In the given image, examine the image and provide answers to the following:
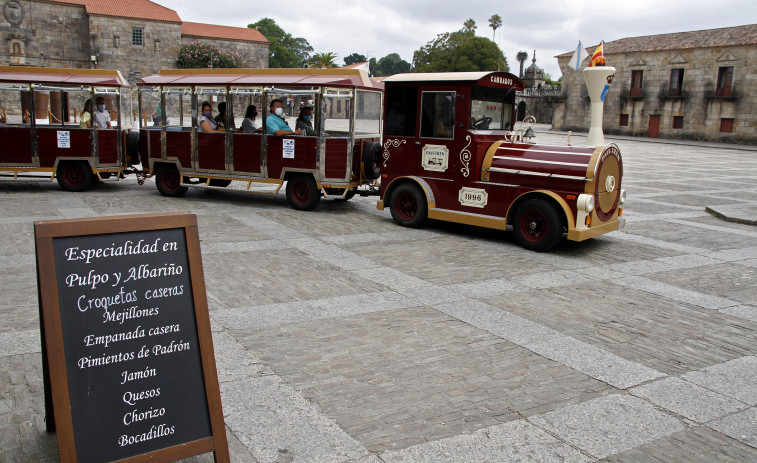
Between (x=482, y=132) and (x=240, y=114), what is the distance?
5.44m

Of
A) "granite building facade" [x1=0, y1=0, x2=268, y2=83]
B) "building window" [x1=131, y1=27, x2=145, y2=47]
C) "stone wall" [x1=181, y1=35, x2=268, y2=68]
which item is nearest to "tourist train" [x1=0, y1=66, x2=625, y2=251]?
"granite building facade" [x1=0, y1=0, x2=268, y2=83]

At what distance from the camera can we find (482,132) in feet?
32.3

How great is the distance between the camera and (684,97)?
48.8 metres

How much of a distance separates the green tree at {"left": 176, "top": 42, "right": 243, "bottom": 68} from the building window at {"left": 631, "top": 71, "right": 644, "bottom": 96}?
41260 millimetres

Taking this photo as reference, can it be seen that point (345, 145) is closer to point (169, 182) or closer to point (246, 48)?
point (169, 182)

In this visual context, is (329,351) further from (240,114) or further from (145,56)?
(145,56)

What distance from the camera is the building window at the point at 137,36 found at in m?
61.8

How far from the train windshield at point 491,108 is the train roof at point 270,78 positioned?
2.72 m

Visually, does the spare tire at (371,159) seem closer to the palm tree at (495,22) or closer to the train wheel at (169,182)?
the train wheel at (169,182)

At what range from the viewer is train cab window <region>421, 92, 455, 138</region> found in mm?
9922

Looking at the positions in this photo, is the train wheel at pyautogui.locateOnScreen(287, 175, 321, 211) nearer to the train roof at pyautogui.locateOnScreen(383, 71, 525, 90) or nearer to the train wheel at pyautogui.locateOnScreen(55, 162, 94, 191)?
the train roof at pyautogui.locateOnScreen(383, 71, 525, 90)

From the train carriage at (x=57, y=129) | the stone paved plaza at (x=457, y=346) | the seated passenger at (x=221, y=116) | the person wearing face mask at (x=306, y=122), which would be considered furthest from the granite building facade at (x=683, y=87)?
the train carriage at (x=57, y=129)

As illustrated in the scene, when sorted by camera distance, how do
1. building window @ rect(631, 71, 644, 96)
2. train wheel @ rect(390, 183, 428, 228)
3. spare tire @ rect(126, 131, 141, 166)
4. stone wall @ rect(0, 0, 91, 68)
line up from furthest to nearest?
stone wall @ rect(0, 0, 91, 68), building window @ rect(631, 71, 644, 96), spare tire @ rect(126, 131, 141, 166), train wheel @ rect(390, 183, 428, 228)

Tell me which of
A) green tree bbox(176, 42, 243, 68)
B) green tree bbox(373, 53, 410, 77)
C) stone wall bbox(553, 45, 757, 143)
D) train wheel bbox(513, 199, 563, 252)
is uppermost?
green tree bbox(373, 53, 410, 77)
